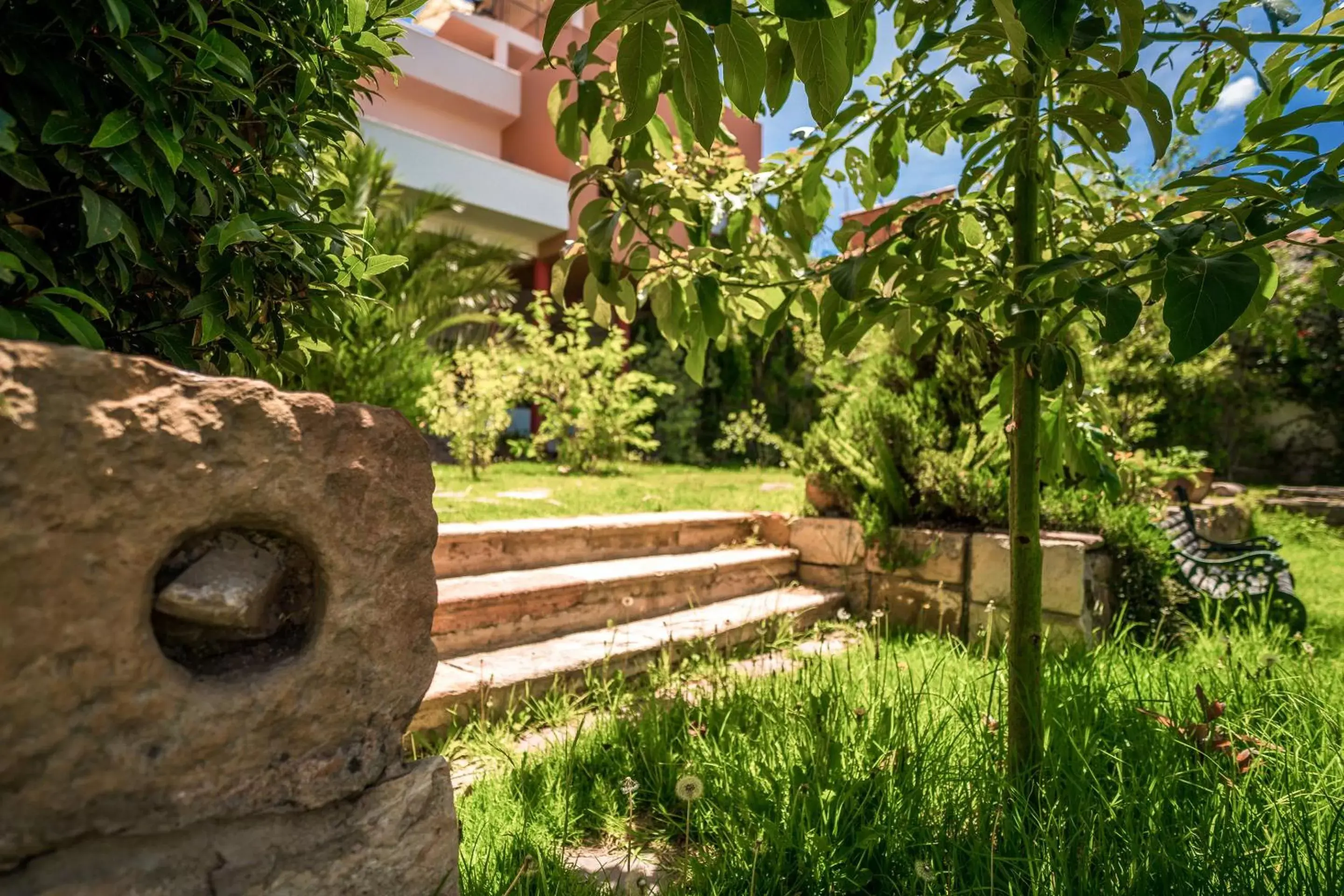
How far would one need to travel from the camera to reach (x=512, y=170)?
467 inches

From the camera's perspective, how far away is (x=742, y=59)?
33.8 inches

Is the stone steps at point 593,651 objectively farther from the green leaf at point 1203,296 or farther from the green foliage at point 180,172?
the green leaf at point 1203,296

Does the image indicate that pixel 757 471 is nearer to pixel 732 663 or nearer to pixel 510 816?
pixel 732 663

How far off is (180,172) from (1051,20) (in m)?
1.20

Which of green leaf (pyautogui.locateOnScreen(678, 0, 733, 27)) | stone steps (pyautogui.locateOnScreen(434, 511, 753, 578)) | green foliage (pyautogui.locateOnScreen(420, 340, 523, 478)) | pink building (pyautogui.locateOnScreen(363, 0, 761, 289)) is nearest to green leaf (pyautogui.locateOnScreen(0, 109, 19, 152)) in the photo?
green leaf (pyautogui.locateOnScreen(678, 0, 733, 27))

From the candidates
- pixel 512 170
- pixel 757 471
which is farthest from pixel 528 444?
pixel 512 170

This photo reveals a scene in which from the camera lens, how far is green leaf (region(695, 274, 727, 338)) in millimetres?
1369

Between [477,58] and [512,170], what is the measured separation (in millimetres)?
3365

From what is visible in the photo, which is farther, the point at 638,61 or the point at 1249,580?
the point at 1249,580

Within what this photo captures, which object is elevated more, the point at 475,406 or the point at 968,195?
the point at 968,195

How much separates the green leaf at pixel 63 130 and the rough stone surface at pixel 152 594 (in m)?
0.33

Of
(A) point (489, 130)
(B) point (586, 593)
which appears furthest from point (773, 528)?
(A) point (489, 130)

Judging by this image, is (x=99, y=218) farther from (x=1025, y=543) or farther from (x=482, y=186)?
(x=482, y=186)

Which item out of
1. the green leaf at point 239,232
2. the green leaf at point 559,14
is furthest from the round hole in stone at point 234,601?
the green leaf at point 559,14
